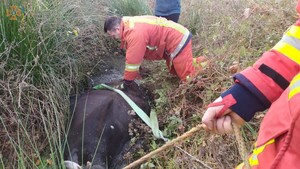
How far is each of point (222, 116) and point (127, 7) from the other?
13.8 ft

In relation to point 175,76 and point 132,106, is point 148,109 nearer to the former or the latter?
point 132,106

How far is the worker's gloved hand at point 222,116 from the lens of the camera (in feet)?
4.27

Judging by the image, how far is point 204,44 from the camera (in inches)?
169

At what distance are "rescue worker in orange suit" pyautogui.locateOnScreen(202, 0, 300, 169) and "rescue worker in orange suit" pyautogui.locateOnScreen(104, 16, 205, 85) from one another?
97.8 inches

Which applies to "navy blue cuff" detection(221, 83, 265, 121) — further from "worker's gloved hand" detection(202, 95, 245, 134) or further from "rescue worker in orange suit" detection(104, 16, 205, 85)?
"rescue worker in orange suit" detection(104, 16, 205, 85)

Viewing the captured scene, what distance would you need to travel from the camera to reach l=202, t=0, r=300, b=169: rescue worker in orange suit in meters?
0.98

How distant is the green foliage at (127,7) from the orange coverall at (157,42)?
1292 millimetres

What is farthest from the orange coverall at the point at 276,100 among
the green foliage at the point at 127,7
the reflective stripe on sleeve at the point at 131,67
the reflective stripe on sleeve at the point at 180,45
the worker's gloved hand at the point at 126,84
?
Result: the green foliage at the point at 127,7

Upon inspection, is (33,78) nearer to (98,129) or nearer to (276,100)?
(98,129)

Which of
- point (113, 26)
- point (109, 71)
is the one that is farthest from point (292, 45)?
→ point (109, 71)

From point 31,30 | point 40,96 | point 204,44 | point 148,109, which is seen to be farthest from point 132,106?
point 204,44

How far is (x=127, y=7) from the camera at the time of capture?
5.30m

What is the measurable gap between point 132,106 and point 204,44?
1463 millimetres

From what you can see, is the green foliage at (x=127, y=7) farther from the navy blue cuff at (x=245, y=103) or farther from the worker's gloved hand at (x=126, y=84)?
the navy blue cuff at (x=245, y=103)
